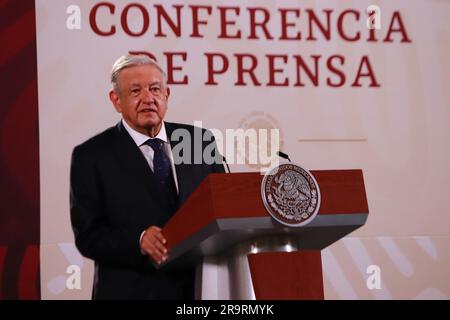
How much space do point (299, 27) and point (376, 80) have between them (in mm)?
512

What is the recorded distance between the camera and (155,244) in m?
2.11

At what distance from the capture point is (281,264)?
1.85 meters

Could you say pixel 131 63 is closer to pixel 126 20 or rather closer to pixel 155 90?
pixel 155 90

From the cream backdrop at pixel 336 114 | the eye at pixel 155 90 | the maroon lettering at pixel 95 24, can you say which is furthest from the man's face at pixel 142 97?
the maroon lettering at pixel 95 24

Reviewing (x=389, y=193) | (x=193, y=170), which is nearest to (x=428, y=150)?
(x=389, y=193)

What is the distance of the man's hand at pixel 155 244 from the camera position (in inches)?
82.7

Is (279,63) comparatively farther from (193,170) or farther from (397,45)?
(193,170)

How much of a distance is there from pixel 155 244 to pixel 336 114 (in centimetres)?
231

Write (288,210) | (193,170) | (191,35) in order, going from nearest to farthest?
(288,210), (193,170), (191,35)

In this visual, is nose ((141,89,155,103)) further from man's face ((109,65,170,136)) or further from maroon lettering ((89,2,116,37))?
maroon lettering ((89,2,116,37))

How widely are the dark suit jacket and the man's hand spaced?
11cm

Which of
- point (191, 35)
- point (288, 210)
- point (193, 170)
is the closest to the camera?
point (288, 210)

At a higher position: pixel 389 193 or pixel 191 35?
pixel 191 35

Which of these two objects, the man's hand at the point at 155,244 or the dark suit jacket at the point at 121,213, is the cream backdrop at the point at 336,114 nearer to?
the dark suit jacket at the point at 121,213
